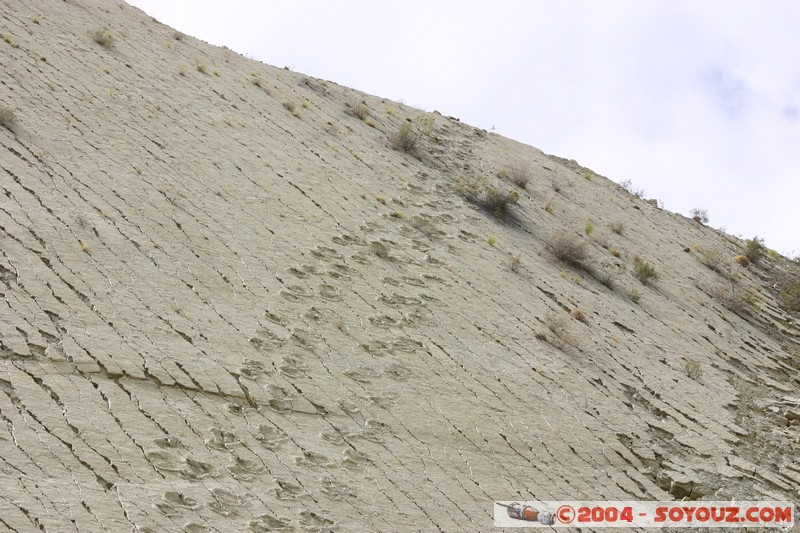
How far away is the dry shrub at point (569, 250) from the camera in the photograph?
49.0 ft

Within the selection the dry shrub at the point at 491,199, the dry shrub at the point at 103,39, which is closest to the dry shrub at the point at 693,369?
the dry shrub at the point at 491,199

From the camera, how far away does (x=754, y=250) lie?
2059 centimetres

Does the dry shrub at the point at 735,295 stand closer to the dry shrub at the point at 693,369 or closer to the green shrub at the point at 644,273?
the green shrub at the point at 644,273

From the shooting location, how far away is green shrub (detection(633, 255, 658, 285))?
15891mm

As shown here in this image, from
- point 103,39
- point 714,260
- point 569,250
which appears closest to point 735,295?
point 714,260

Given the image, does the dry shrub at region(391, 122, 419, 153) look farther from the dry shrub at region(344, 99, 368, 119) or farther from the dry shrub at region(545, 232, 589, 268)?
the dry shrub at region(545, 232, 589, 268)

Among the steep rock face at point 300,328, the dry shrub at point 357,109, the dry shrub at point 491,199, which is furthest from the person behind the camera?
the dry shrub at point 357,109

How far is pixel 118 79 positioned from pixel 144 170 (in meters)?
3.12

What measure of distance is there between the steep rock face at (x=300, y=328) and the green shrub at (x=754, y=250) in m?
3.11

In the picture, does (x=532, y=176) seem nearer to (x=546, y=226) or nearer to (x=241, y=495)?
(x=546, y=226)

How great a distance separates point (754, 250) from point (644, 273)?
6.20 meters

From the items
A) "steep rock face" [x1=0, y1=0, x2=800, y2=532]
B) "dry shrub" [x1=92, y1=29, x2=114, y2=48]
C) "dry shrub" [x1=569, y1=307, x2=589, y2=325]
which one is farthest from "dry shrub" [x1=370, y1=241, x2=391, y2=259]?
"dry shrub" [x1=92, y1=29, x2=114, y2=48]

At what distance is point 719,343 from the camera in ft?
47.4

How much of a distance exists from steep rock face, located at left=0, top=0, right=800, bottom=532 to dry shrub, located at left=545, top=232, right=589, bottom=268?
201 millimetres
